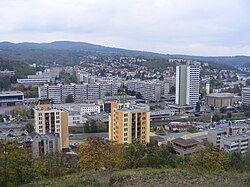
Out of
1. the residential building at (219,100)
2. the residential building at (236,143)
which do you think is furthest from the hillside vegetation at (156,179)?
the residential building at (219,100)

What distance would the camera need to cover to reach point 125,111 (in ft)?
36.6

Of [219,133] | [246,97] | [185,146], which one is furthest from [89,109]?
[246,97]

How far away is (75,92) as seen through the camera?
2791 cm

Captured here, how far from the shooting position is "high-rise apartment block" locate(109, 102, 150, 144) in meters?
11.2

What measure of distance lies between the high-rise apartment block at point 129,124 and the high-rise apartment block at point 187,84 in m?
14.2

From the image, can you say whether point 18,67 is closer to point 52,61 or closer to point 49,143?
point 52,61

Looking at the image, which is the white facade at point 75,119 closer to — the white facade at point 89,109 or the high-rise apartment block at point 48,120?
the white facade at point 89,109

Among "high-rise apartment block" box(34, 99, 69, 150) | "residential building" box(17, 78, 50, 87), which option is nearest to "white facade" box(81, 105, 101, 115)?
"high-rise apartment block" box(34, 99, 69, 150)

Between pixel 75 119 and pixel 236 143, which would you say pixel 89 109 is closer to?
pixel 75 119

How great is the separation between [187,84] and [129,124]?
49.1 ft

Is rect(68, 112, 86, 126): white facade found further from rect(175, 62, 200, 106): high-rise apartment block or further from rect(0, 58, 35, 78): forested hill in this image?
rect(0, 58, 35, 78): forested hill

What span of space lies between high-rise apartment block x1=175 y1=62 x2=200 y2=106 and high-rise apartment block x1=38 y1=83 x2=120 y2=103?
6400 millimetres

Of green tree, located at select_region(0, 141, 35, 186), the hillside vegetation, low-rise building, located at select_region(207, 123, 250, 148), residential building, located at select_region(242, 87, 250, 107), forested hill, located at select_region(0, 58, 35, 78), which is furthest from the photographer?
forested hill, located at select_region(0, 58, 35, 78)

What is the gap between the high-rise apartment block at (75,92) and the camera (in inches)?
1065
